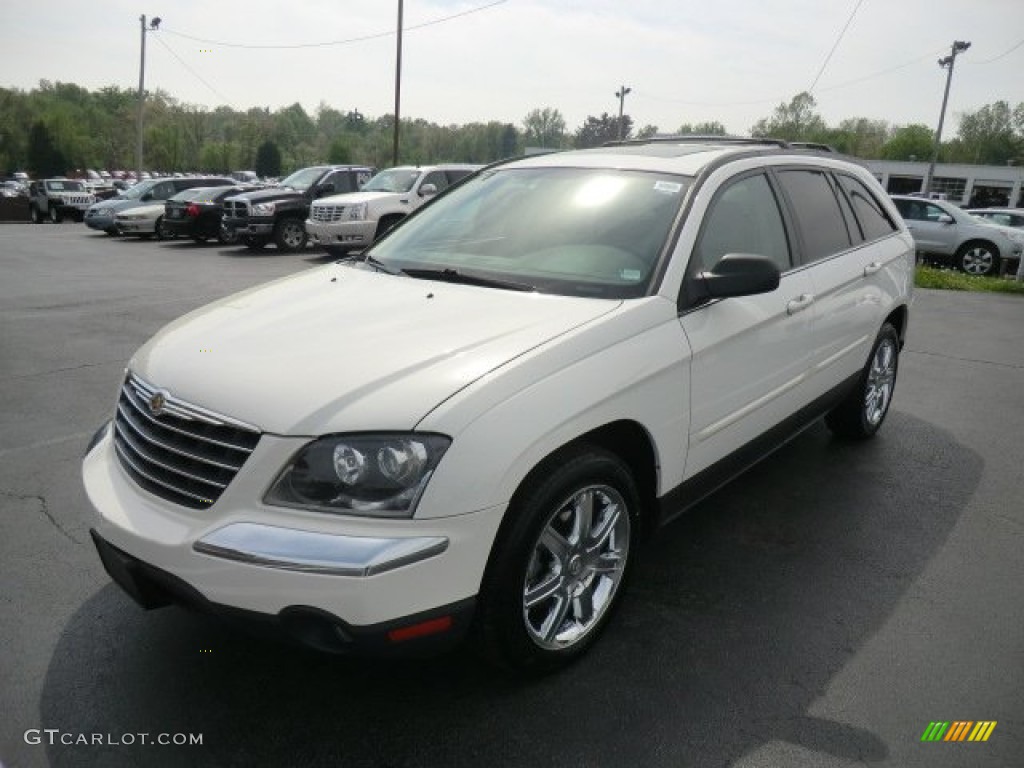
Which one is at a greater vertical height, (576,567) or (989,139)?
(989,139)

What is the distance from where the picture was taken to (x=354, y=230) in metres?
14.8

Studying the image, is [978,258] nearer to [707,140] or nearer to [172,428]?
[707,140]

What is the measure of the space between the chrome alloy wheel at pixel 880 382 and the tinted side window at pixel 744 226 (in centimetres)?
163

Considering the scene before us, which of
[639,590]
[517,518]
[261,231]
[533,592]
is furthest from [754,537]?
[261,231]

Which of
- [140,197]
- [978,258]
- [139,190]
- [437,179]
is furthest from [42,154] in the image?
[978,258]

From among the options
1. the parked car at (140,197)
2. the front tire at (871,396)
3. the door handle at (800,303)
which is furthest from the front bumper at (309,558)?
the parked car at (140,197)

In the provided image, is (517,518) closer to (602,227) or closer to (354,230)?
(602,227)

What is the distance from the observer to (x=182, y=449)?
7.68 ft

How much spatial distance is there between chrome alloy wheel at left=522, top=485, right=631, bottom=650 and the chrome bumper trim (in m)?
0.50

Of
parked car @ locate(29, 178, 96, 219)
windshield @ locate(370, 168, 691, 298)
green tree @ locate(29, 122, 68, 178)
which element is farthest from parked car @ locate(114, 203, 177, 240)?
green tree @ locate(29, 122, 68, 178)

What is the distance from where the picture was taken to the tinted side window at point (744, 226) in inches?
127

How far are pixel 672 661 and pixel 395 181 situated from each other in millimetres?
14682

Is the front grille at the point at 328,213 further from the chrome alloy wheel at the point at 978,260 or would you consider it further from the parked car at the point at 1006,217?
the parked car at the point at 1006,217

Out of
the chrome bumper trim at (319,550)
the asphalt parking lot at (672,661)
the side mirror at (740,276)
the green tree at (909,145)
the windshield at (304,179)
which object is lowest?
the asphalt parking lot at (672,661)
